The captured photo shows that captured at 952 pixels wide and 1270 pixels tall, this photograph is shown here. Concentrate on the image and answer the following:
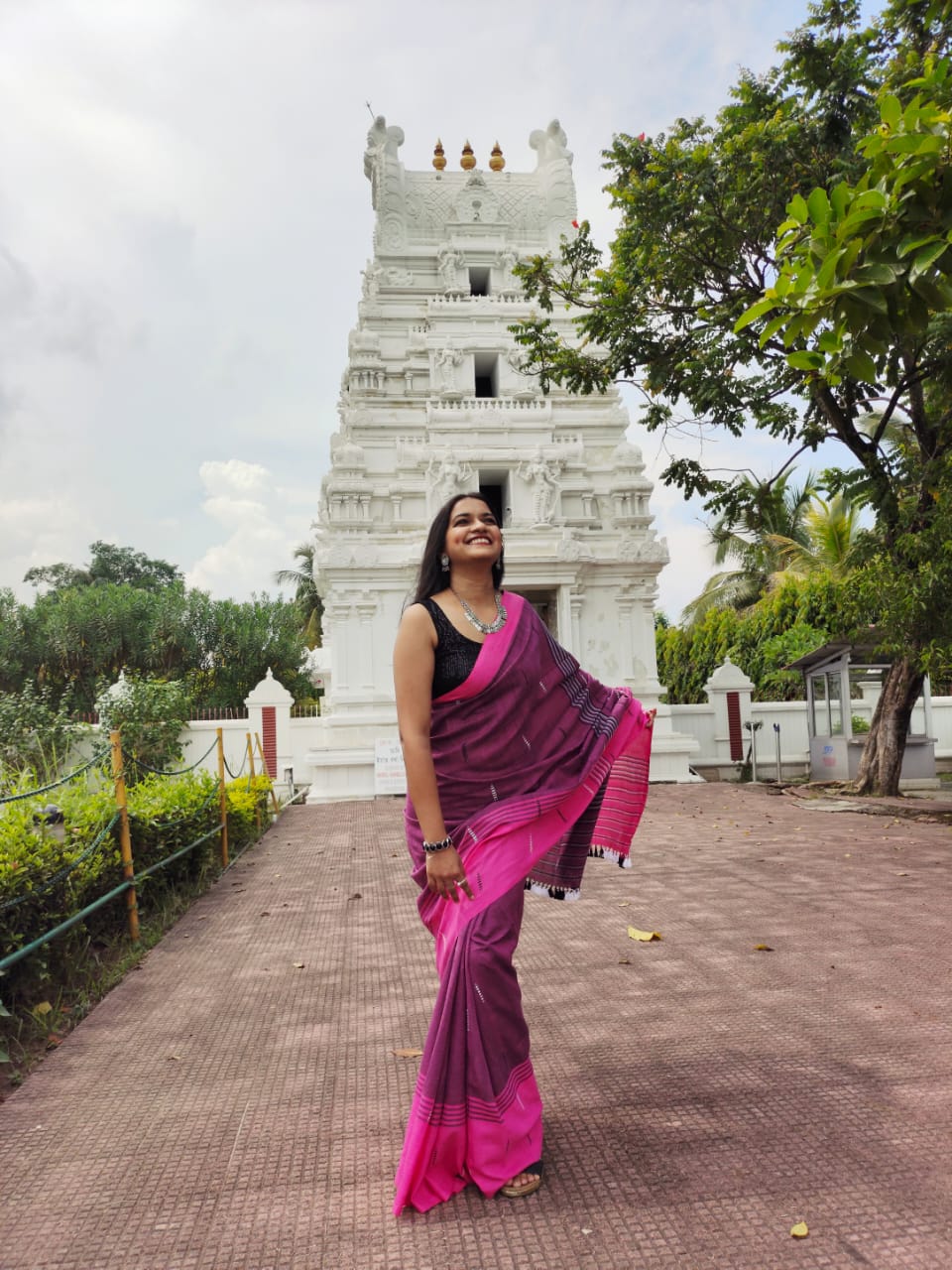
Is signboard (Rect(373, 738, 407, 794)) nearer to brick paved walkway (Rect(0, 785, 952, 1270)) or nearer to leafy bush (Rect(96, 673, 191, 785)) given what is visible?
leafy bush (Rect(96, 673, 191, 785))

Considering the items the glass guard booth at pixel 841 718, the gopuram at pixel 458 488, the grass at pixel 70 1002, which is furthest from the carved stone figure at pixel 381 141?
the grass at pixel 70 1002

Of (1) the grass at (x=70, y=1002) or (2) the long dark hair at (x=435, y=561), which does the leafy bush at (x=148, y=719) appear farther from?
(2) the long dark hair at (x=435, y=561)

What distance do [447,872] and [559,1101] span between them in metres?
0.92

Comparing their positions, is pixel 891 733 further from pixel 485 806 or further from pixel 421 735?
pixel 421 735

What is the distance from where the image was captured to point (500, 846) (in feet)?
7.88

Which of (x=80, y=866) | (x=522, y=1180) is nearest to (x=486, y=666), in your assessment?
(x=522, y=1180)

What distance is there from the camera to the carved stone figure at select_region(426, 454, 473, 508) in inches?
608

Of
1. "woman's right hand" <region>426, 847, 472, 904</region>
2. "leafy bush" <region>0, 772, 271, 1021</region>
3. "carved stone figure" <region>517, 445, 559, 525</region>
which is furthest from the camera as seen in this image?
"carved stone figure" <region>517, 445, 559, 525</region>

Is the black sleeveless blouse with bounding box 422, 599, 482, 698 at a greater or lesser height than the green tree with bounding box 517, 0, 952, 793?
lesser

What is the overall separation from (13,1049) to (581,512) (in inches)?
553

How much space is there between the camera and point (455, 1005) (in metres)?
2.21

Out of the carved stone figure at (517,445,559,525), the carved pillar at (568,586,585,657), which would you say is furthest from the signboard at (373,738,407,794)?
the carved stone figure at (517,445,559,525)

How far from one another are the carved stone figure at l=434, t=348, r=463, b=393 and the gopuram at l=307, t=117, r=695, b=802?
0.09 ft

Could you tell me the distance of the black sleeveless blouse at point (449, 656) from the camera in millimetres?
2449
